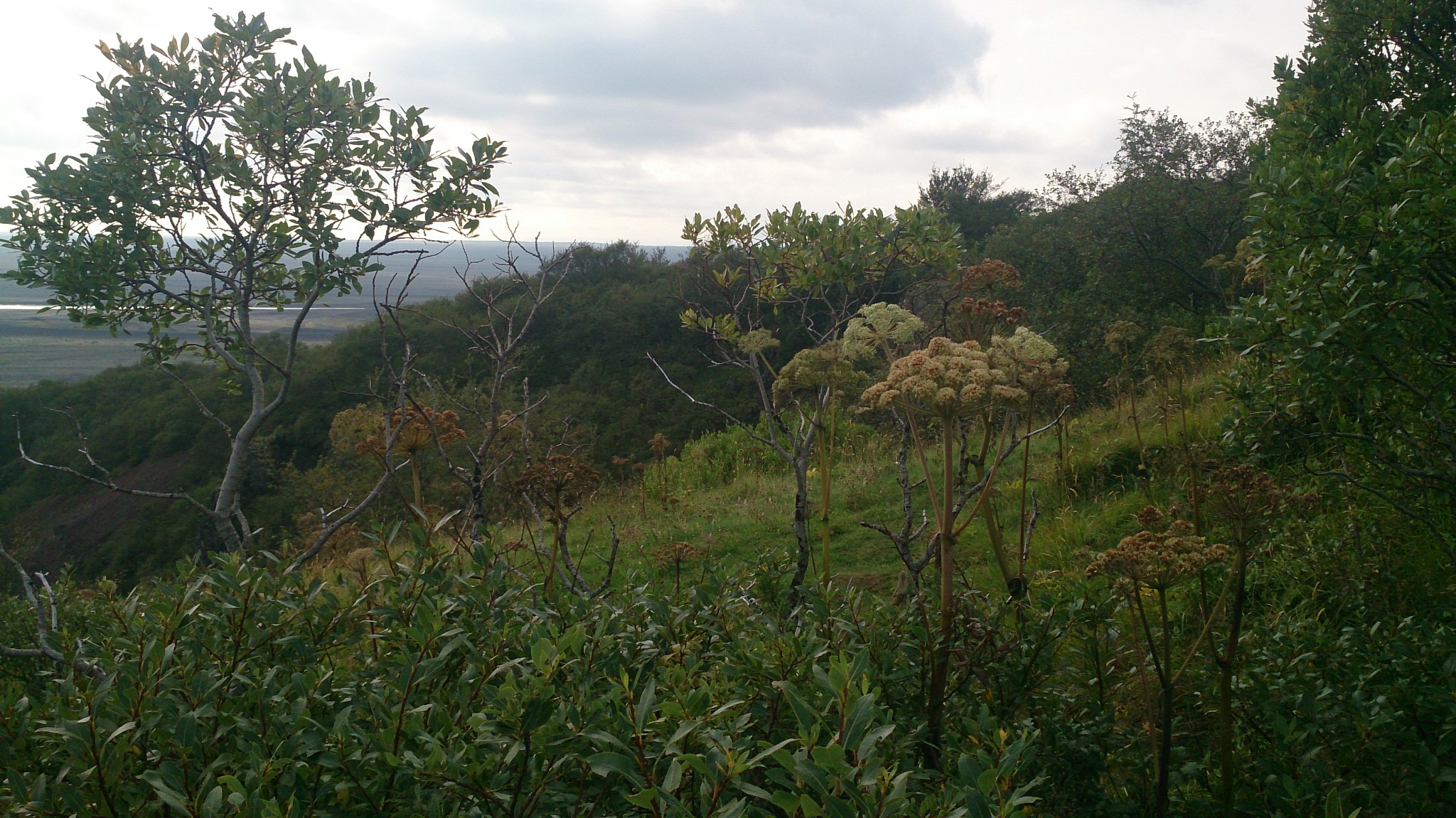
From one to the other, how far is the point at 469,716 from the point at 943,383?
1.76 m

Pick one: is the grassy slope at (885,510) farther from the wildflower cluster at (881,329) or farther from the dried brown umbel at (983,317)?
the dried brown umbel at (983,317)

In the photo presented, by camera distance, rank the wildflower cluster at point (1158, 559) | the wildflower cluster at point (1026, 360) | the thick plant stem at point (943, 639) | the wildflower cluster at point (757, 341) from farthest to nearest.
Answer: the wildflower cluster at point (757, 341)
the wildflower cluster at point (1026, 360)
the thick plant stem at point (943, 639)
the wildflower cluster at point (1158, 559)

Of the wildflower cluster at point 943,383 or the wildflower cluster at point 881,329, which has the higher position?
the wildflower cluster at point 881,329

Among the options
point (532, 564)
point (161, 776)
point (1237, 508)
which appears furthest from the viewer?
point (532, 564)

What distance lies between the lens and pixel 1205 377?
8945 mm

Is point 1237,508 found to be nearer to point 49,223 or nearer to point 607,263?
point 49,223

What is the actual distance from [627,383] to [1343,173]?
27054 millimetres

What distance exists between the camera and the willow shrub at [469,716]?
59.4 inches

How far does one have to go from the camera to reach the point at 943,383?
271 cm

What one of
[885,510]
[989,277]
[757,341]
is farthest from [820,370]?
[885,510]

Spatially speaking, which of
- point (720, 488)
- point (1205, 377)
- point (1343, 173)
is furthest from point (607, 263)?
point (1343, 173)

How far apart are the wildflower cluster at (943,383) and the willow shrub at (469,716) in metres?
0.73

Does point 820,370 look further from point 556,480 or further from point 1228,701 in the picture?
point 1228,701

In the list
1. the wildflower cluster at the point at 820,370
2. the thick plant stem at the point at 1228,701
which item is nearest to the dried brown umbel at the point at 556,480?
the wildflower cluster at the point at 820,370
